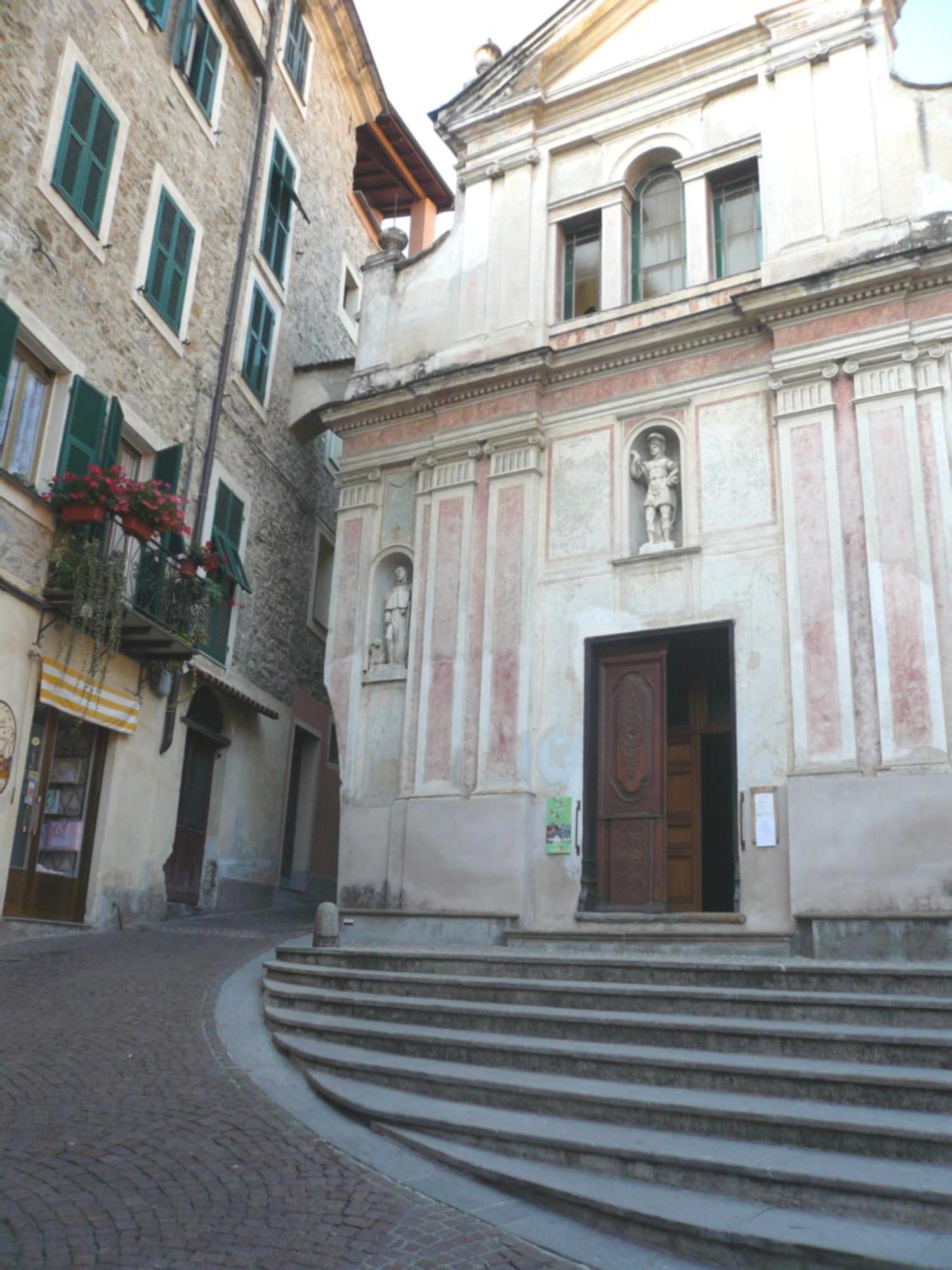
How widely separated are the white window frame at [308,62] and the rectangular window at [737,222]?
8531 millimetres

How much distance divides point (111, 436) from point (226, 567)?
8.81 feet

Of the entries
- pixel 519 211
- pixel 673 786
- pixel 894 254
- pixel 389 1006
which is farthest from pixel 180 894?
pixel 894 254

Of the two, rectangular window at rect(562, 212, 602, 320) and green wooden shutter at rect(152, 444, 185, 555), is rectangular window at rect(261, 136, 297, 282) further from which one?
rectangular window at rect(562, 212, 602, 320)

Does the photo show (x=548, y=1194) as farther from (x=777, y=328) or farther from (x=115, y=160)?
(x=115, y=160)

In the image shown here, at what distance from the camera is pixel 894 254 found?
11.8 metres

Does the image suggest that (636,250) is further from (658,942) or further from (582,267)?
(658,942)

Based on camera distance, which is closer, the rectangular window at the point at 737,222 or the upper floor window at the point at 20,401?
the upper floor window at the point at 20,401

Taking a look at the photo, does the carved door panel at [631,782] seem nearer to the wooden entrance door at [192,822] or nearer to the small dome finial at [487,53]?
the wooden entrance door at [192,822]

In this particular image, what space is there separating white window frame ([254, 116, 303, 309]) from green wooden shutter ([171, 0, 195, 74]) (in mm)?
2499

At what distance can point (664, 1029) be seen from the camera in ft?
23.2

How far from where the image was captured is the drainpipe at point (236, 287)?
15.7 metres

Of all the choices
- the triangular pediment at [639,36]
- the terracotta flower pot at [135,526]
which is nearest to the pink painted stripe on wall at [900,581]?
the triangular pediment at [639,36]

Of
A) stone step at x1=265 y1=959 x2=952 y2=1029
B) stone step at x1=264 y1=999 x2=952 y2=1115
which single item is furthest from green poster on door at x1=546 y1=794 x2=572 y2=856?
stone step at x1=264 y1=999 x2=952 y2=1115

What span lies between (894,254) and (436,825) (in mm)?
7839
